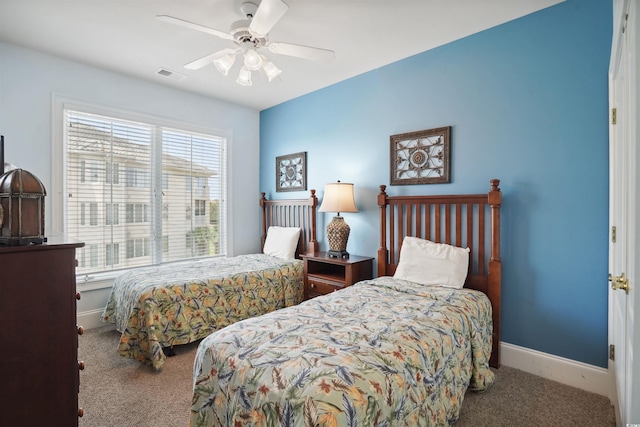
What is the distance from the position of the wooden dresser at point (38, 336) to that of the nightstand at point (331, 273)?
2165 millimetres

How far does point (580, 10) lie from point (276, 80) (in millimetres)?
2130

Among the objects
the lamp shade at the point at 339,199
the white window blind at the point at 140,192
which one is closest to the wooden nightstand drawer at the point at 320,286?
the lamp shade at the point at 339,199

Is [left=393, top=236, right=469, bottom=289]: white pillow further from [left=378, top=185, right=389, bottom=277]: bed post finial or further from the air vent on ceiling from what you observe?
the air vent on ceiling

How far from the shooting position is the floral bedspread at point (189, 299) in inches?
96.1

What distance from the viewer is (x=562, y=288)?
222 centimetres

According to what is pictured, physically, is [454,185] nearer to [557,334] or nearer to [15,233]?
[557,334]

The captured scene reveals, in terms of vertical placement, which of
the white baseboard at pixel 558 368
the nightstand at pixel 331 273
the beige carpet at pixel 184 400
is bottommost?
the beige carpet at pixel 184 400

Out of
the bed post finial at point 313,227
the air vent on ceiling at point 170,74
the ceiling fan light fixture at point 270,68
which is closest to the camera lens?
the ceiling fan light fixture at point 270,68

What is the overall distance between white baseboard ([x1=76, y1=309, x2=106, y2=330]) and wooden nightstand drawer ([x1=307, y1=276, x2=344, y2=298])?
2.11 metres

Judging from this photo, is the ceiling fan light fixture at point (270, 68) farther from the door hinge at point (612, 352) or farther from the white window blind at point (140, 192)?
the door hinge at point (612, 352)

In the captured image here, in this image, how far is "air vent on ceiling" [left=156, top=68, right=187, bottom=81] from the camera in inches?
128

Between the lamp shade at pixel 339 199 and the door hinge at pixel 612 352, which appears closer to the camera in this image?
the door hinge at pixel 612 352

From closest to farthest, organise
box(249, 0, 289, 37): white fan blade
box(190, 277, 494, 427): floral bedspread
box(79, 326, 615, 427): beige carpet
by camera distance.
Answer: box(190, 277, 494, 427): floral bedspread
box(249, 0, 289, 37): white fan blade
box(79, 326, 615, 427): beige carpet

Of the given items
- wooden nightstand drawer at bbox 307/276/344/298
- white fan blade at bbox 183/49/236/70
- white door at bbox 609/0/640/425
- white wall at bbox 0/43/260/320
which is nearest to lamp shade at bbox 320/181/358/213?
wooden nightstand drawer at bbox 307/276/344/298
